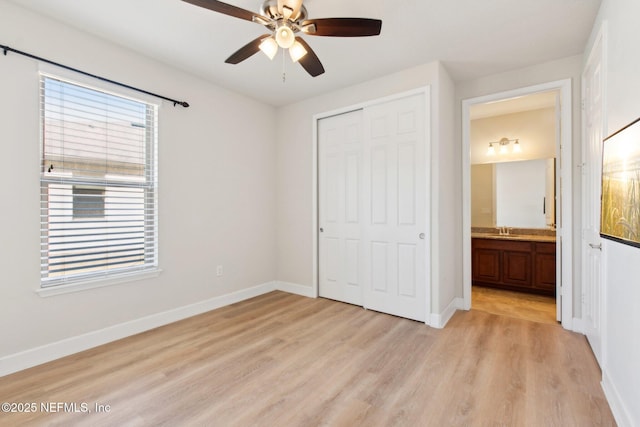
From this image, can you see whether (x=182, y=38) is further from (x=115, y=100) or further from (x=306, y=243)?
(x=306, y=243)

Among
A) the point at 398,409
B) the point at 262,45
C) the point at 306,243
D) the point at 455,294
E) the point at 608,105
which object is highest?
the point at 262,45

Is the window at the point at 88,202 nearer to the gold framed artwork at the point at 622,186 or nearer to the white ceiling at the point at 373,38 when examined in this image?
the white ceiling at the point at 373,38

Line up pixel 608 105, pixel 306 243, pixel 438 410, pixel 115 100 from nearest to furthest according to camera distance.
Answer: pixel 438 410, pixel 608 105, pixel 115 100, pixel 306 243

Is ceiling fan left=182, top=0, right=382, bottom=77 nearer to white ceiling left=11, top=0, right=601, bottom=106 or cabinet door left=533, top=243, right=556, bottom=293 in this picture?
white ceiling left=11, top=0, right=601, bottom=106

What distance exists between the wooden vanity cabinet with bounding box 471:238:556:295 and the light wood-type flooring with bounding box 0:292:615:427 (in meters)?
1.25

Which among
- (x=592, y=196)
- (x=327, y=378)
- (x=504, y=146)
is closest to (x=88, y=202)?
(x=327, y=378)

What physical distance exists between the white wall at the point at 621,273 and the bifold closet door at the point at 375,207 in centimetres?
143

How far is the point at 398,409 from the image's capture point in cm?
182

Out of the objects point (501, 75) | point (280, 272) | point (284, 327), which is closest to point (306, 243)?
point (280, 272)

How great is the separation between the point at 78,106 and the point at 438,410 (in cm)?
363

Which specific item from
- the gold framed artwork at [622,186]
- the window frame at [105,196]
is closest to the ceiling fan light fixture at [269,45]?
the window frame at [105,196]

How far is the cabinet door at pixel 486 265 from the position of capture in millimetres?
4449

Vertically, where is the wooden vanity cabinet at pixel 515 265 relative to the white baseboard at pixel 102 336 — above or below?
above

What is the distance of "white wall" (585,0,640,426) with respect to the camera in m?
1.50
